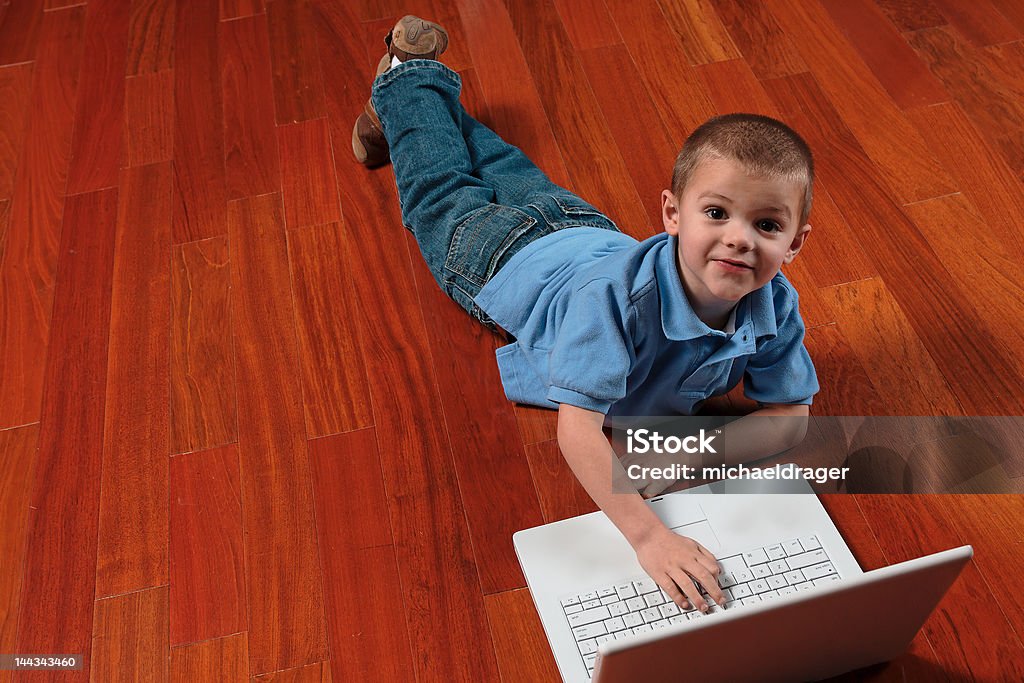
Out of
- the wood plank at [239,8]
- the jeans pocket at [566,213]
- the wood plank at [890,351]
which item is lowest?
the wood plank at [890,351]

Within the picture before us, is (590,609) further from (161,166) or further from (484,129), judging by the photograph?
(161,166)

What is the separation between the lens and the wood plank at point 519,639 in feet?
3.14

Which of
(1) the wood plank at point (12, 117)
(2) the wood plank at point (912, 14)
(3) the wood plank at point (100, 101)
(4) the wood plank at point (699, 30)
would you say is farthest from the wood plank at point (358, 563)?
(2) the wood plank at point (912, 14)

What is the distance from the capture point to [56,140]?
1563mm

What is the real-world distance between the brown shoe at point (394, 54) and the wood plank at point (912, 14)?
83 centimetres

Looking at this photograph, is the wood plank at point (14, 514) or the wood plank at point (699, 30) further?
the wood plank at point (699, 30)

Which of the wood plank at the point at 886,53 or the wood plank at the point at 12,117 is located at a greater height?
the wood plank at the point at 886,53

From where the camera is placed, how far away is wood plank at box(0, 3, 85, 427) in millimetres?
1265

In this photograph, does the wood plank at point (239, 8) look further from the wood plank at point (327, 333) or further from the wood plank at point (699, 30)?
the wood plank at point (699, 30)

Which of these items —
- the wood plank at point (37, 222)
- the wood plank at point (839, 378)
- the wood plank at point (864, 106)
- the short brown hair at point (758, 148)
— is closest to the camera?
the short brown hair at point (758, 148)

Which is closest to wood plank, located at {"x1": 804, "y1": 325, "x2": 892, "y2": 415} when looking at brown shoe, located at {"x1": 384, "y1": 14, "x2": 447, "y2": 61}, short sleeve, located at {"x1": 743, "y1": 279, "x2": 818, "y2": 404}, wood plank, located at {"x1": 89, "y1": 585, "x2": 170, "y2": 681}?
short sleeve, located at {"x1": 743, "y1": 279, "x2": 818, "y2": 404}

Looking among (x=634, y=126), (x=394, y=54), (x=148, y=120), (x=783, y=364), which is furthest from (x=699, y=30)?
(x=148, y=120)

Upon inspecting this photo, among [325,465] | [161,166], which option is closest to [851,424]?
[325,465]

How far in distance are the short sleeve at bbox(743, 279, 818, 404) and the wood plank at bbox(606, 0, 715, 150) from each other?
552 mm
